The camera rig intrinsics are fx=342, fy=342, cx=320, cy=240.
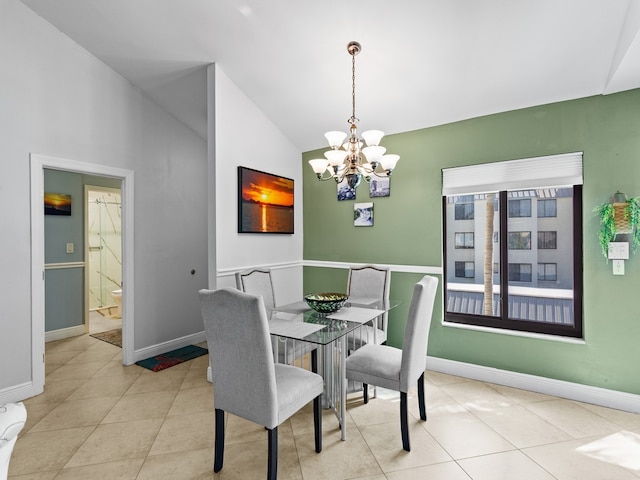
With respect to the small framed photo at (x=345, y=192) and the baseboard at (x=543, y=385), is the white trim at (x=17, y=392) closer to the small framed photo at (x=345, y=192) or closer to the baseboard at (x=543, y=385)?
the small framed photo at (x=345, y=192)

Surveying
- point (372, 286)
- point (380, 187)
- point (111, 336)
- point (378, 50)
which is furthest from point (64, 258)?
point (378, 50)

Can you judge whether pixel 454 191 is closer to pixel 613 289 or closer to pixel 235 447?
pixel 613 289

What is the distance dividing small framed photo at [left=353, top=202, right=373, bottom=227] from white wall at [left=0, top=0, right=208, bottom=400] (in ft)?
6.30

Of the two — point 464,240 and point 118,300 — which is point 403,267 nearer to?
point 464,240

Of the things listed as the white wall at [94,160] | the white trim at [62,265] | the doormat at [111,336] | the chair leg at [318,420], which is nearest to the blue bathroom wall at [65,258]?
the white trim at [62,265]

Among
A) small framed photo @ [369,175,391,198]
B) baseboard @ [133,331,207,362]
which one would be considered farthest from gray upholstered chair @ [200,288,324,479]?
small framed photo @ [369,175,391,198]

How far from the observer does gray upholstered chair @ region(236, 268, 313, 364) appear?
2530 millimetres

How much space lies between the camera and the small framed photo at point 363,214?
12.3 ft

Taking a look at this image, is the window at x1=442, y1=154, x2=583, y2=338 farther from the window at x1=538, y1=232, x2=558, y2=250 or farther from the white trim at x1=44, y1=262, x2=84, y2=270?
the white trim at x1=44, y1=262, x2=84, y2=270

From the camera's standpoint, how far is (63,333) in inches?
173

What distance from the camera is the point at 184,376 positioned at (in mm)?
3230

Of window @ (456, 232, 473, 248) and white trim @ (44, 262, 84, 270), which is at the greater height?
window @ (456, 232, 473, 248)

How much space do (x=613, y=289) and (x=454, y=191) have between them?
1431 mm

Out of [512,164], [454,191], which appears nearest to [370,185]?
[454,191]
